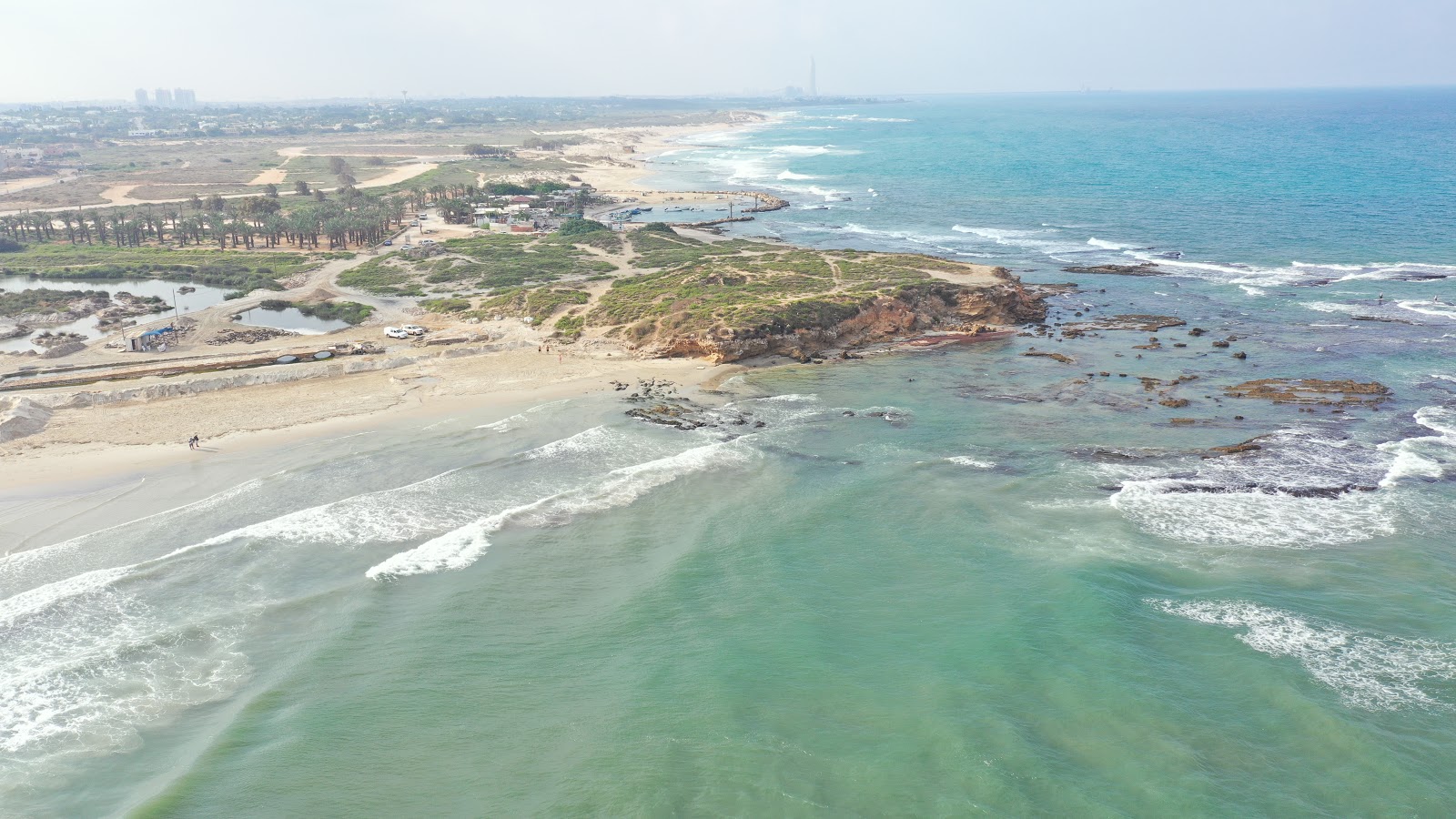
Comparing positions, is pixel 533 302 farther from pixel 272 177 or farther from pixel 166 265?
pixel 272 177

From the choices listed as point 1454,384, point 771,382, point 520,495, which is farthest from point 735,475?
point 1454,384

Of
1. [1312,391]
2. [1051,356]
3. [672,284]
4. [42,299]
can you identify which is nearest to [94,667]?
[672,284]

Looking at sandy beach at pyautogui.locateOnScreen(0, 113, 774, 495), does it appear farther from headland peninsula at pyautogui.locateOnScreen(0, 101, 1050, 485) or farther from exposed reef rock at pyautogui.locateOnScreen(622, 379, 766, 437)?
exposed reef rock at pyautogui.locateOnScreen(622, 379, 766, 437)

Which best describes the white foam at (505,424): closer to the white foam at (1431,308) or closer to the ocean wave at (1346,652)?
the ocean wave at (1346,652)

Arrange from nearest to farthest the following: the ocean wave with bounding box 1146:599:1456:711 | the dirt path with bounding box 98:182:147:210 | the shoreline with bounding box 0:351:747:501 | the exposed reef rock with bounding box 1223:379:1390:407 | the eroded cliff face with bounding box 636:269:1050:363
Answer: the ocean wave with bounding box 1146:599:1456:711 < the shoreline with bounding box 0:351:747:501 < the exposed reef rock with bounding box 1223:379:1390:407 < the eroded cliff face with bounding box 636:269:1050:363 < the dirt path with bounding box 98:182:147:210

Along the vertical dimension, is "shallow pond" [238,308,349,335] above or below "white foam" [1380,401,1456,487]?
above

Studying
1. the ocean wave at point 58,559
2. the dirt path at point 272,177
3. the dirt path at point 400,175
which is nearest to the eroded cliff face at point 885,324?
the ocean wave at point 58,559

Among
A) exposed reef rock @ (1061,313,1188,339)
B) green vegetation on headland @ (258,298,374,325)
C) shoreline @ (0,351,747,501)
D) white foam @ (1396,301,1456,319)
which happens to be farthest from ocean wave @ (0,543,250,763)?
white foam @ (1396,301,1456,319)
